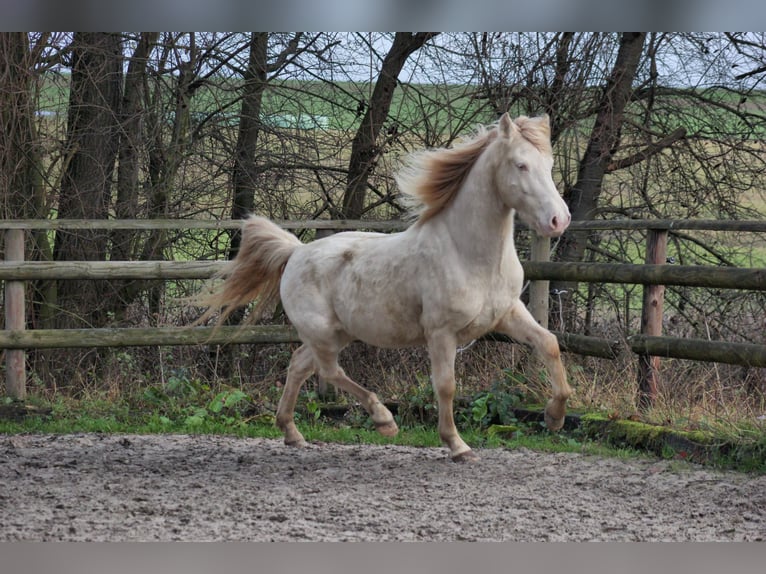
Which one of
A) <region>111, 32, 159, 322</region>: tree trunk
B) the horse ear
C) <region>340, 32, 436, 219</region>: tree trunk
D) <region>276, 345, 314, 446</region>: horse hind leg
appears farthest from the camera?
<region>340, 32, 436, 219</region>: tree trunk

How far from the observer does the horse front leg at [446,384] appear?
202 inches

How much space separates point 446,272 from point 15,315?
367 centimetres

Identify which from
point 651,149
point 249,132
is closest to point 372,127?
point 249,132

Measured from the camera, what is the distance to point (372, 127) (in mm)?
8945

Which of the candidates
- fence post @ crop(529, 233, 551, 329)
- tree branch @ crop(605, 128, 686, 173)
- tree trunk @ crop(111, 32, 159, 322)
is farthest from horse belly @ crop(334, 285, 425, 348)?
tree branch @ crop(605, 128, 686, 173)

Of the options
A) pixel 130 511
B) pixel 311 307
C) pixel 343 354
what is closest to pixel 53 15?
pixel 130 511

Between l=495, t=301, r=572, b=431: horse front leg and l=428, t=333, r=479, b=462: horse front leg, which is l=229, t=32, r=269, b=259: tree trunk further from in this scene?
l=495, t=301, r=572, b=431: horse front leg

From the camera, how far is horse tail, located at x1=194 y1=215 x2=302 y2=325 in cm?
617

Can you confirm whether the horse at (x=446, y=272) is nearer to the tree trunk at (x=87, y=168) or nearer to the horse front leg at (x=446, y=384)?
the horse front leg at (x=446, y=384)

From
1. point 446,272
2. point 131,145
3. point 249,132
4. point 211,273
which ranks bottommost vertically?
point 211,273

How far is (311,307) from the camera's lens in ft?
18.7

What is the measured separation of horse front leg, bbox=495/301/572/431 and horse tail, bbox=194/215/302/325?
172cm

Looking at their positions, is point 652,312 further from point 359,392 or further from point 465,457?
point 359,392

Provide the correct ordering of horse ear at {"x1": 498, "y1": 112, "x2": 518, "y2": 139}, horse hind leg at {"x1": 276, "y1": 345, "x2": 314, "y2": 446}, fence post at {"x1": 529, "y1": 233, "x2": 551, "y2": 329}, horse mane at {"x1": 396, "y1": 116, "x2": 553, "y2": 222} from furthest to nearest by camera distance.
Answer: fence post at {"x1": 529, "y1": 233, "x2": 551, "y2": 329}
horse hind leg at {"x1": 276, "y1": 345, "x2": 314, "y2": 446}
horse mane at {"x1": 396, "y1": 116, "x2": 553, "y2": 222}
horse ear at {"x1": 498, "y1": 112, "x2": 518, "y2": 139}
